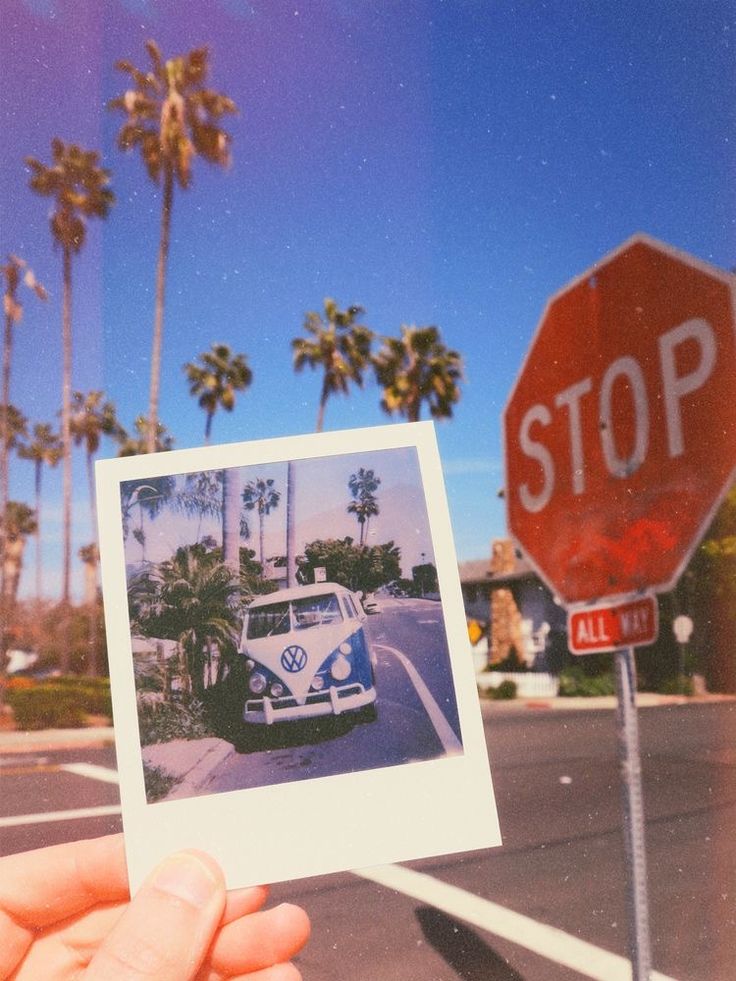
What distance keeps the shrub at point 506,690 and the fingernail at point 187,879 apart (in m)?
0.47

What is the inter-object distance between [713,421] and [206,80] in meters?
0.91

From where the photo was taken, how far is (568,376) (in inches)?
40.7

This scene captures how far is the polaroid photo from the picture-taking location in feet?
2.72

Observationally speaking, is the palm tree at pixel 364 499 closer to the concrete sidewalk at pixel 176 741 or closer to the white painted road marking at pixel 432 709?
the white painted road marking at pixel 432 709

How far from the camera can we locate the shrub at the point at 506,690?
1.05 metres

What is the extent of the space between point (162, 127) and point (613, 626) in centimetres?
96

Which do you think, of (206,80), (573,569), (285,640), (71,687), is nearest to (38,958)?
(71,687)

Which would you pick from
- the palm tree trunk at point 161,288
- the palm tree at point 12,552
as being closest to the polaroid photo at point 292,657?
the palm tree trunk at point 161,288

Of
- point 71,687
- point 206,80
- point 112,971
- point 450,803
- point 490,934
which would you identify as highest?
point 206,80

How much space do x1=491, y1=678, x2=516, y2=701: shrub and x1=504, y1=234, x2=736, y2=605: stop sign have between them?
164 mm

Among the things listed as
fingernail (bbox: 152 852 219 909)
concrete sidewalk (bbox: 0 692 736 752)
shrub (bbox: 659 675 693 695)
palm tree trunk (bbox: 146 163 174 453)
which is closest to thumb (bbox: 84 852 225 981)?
fingernail (bbox: 152 852 219 909)

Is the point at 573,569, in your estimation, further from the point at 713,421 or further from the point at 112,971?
the point at 112,971

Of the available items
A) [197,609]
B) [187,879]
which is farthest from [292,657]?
[187,879]

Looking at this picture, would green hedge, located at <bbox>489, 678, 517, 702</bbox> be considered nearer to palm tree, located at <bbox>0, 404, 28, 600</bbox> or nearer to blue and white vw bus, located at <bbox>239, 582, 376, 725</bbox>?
blue and white vw bus, located at <bbox>239, 582, 376, 725</bbox>
